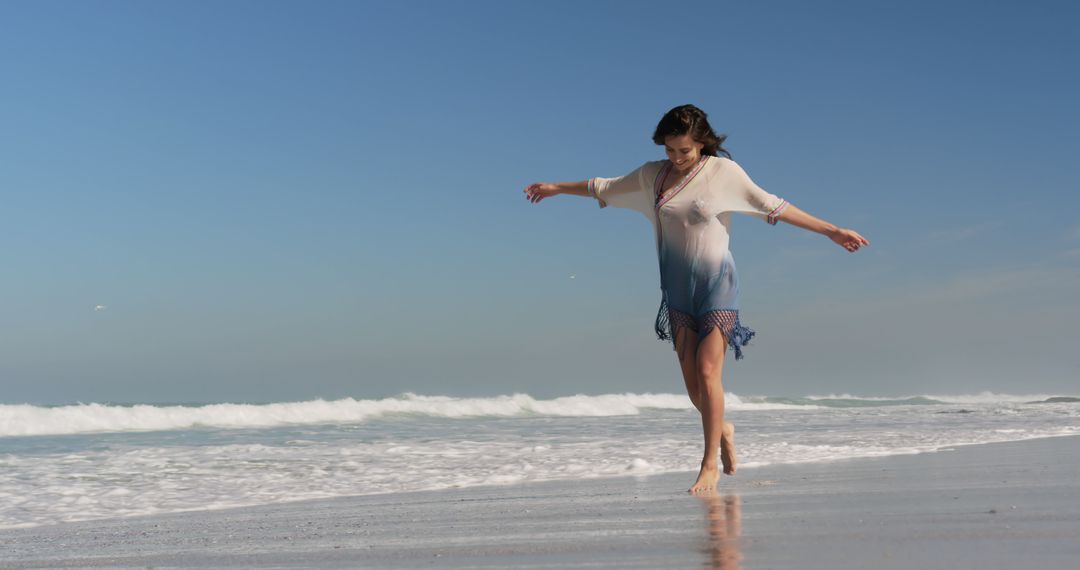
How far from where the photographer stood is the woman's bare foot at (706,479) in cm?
459

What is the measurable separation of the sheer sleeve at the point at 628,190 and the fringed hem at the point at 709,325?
0.54 m

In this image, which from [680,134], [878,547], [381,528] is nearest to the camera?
[878,547]

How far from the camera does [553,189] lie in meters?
5.13

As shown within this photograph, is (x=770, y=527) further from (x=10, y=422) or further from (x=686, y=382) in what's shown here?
(x=10, y=422)

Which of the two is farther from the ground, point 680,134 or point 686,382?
point 680,134

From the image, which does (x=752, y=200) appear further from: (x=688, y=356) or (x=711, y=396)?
(x=711, y=396)

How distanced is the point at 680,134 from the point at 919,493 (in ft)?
6.58

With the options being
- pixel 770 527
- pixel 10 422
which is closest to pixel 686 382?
pixel 770 527

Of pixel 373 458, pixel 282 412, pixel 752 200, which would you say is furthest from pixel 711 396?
pixel 282 412

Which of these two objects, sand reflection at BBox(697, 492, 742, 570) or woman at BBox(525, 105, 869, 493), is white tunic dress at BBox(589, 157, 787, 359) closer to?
woman at BBox(525, 105, 869, 493)

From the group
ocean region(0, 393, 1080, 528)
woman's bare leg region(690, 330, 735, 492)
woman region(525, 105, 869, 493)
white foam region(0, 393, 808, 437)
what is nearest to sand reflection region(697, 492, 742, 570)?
woman's bare leg region(690, 330, 735, 492)

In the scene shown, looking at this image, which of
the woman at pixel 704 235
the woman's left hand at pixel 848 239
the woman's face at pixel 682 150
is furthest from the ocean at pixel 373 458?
the woman's face at pixel 682 150

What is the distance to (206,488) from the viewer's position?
6574 millimetres

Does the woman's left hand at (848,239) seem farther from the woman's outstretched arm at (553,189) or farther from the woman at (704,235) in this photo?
the woman's outstretched arm at (553,189)
